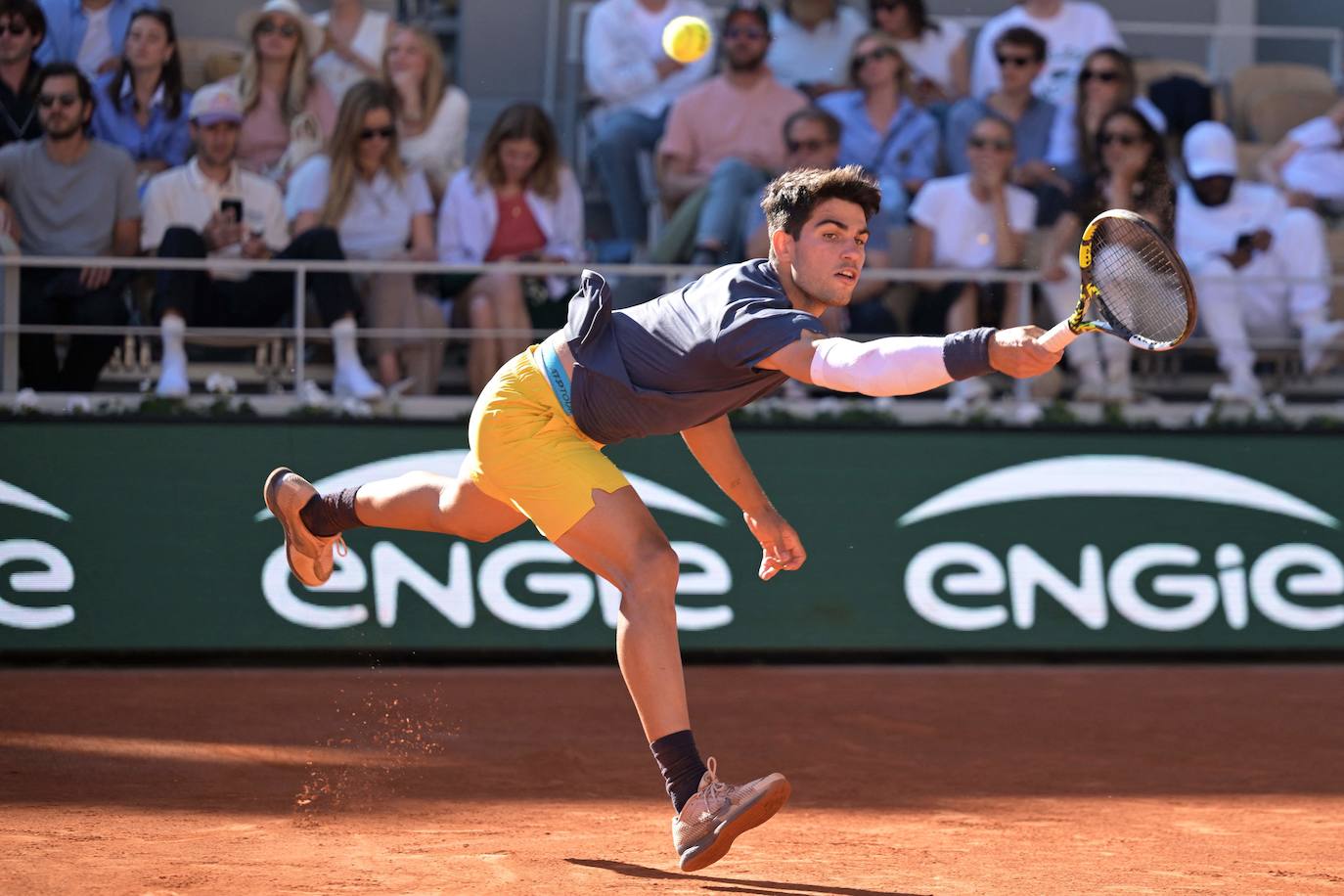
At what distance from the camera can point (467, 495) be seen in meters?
Answer: 4.83

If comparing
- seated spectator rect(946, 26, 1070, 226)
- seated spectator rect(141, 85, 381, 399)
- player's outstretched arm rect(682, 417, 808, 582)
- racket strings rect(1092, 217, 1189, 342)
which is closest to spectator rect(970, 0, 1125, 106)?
seated spectator rect(946, 26, 1070, 226)

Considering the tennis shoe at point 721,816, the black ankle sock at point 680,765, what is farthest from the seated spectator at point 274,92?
the tennis shoe at point 721,816

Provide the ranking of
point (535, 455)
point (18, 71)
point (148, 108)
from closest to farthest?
point (535, 455)
point (18, 71)
point (148, 108)

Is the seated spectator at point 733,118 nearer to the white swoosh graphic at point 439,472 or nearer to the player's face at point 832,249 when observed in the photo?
the white swoosh graphic at point 439,472

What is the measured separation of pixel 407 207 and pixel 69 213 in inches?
69.2

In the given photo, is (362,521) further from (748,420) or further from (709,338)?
(748,420)

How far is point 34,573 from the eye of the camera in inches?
320

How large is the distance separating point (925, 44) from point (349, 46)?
11.6ft

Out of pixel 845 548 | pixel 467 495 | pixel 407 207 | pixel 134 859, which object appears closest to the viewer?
pixel 134 859

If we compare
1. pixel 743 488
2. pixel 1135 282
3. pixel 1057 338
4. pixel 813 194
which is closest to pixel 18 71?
pixel 743 488

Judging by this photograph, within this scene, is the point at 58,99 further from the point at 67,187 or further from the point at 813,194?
the point at 813,194

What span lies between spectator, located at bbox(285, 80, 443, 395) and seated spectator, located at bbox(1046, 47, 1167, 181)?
11.6 feet

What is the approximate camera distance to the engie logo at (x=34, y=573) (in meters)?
8.10

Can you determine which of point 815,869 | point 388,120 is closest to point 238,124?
point 388,120
